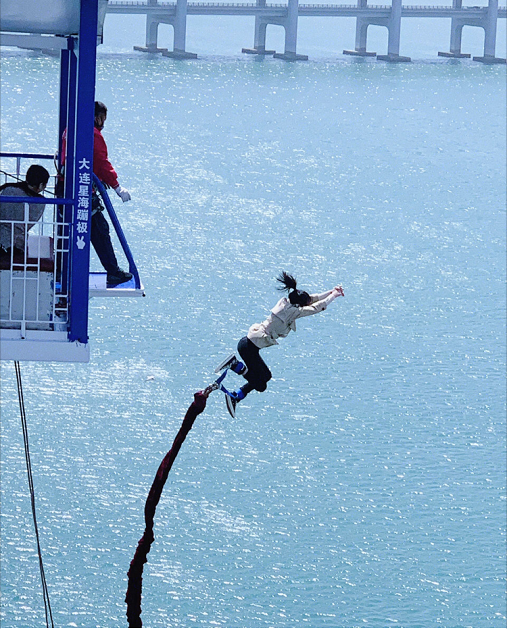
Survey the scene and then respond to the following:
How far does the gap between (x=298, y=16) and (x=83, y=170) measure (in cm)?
7993

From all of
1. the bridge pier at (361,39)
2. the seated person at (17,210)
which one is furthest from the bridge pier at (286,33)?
the seated person at (17,210)

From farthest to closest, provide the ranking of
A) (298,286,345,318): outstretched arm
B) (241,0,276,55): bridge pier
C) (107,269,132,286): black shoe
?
(241,0,276,55): bridge pier, (107,269,132,286): black shoe, (298,286,345,318): outstretched arm

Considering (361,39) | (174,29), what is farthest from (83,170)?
(361,39)

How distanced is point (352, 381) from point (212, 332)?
4445 mm

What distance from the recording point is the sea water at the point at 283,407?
23.2 metres

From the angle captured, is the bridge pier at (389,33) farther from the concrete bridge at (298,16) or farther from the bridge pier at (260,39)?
the bridge pier at (260,39)

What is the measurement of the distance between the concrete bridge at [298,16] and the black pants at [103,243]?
220 feet

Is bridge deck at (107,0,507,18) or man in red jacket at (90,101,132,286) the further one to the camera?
bridge deck at (107,0,507,18)

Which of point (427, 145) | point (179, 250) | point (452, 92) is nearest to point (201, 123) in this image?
point (427, 145)

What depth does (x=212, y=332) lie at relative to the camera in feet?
105

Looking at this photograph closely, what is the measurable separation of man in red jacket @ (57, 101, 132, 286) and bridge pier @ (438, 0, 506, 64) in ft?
275

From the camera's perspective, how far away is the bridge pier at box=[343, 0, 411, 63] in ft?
274

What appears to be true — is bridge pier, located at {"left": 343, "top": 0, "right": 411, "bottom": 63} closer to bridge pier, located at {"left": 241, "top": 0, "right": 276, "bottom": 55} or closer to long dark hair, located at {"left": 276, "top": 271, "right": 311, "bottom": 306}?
bridge pier, located at {"left": 241, "top": 0, "right": 276, "bottom": 55}

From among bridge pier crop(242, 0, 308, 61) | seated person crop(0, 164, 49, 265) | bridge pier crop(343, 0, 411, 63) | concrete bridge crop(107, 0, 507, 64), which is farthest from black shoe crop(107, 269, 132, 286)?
bridge pier crop(343, 0, 411, 63)
